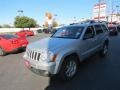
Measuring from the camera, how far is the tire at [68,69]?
636cm

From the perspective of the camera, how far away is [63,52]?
20.6 ft

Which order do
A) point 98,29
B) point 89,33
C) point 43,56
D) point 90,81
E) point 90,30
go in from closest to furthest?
point 43,56 < point 90,81 < point 89,33 < point 90,30 < point 98,29

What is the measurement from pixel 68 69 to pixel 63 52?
0.68 m

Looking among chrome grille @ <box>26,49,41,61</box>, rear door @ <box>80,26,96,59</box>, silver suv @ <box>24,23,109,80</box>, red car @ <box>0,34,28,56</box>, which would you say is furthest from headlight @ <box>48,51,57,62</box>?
red car @ <box>0,34,28,56</box>

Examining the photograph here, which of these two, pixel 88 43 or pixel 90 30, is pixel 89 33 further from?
pixel 88 43

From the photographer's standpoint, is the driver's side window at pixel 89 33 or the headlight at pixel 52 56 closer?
the headlight at pixel 52 56

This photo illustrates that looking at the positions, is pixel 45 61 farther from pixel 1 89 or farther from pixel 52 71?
pixel 1 89

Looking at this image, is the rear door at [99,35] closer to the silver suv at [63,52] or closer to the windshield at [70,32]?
the silver suv at [63,52]

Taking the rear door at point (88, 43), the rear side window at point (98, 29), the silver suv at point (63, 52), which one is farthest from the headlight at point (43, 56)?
the rear side window at point (98, 29)

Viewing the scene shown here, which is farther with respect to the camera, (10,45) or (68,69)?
(10,45)

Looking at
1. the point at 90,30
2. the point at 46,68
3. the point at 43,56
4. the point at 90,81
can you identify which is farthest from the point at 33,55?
the point at 90,30

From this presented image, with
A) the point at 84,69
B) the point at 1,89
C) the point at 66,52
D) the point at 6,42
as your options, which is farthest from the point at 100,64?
the point at 6,42

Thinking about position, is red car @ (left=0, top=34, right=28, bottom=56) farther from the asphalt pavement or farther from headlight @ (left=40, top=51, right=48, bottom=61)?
headlight @ (left=40, top=51, right=48, bottom=61)

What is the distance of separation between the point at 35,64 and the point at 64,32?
2354 millimetres
